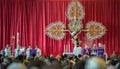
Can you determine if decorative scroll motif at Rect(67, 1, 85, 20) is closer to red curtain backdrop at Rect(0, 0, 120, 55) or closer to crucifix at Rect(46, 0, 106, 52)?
crucifix at Rect(46, 0, 106, 52)

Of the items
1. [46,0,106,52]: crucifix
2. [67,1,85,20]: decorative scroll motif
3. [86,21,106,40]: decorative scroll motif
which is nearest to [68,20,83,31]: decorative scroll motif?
[46,0,106,52]: crucifix

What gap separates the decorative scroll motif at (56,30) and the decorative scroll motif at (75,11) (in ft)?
2.54

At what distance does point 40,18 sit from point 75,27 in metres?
2.44

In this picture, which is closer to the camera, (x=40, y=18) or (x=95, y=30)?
(x=95, y=30)

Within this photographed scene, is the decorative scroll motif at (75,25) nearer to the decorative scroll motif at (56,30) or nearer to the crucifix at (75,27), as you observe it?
the crucifix at (75,27)

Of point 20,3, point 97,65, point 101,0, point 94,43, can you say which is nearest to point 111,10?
point 101,0

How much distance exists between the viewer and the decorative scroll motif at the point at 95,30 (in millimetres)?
19266

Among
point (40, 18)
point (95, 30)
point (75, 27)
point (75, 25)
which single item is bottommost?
point (95, 30)

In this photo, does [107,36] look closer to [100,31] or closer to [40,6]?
[100,31]

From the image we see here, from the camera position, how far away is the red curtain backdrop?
19.7 metres

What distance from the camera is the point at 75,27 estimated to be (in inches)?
745

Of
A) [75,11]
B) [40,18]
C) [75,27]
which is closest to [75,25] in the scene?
[75,27]

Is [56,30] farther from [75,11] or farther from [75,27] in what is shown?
[75,11]

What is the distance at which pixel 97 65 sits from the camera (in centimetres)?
228
